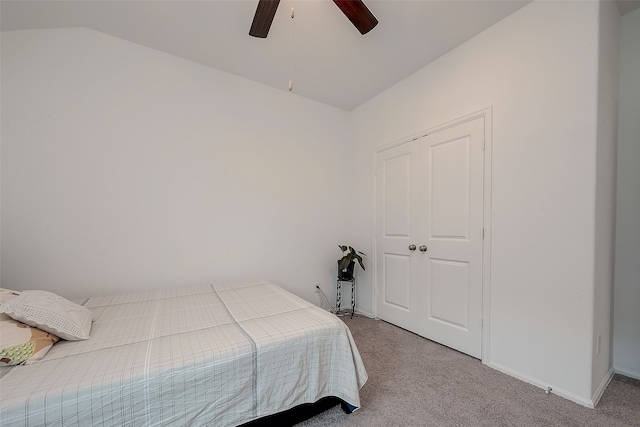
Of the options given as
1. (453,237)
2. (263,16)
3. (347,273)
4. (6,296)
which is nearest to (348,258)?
(347,273)

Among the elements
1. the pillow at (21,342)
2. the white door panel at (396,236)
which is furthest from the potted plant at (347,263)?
the pillow at (21,342)

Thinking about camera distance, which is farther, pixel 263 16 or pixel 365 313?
pixel 365 313

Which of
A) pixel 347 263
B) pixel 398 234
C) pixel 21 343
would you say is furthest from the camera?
pixel 347 263

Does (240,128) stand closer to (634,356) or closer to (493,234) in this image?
(493,234)

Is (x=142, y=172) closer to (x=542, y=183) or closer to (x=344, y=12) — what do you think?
(x=344, y=12)

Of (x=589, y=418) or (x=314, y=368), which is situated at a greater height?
(x=314, y=368)

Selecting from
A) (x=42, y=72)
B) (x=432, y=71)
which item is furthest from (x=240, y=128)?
(x=432, y=71)

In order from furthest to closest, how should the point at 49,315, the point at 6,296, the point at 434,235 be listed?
the point at 434,235 → the point at 6,296 → the point at 49,315

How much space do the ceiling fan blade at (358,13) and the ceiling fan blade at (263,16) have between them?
0.37m

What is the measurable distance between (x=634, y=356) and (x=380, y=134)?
9.05ft

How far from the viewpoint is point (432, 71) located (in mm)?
2408

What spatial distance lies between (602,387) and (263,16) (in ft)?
10.6

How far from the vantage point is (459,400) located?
159 centimetres

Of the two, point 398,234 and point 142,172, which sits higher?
point 142,172
